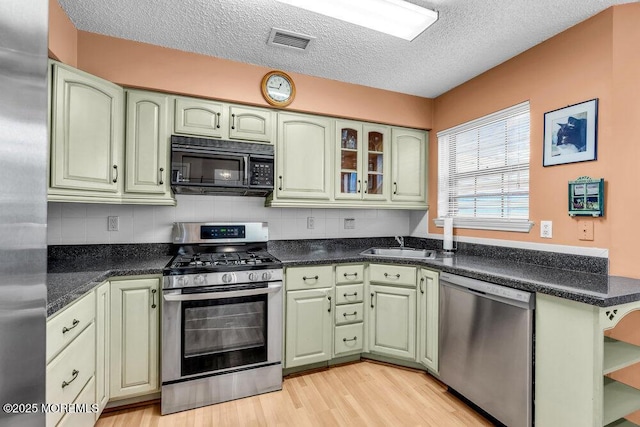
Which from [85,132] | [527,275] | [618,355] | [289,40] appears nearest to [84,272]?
[85,132]

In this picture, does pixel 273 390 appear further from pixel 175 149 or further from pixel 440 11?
pixel 440 11

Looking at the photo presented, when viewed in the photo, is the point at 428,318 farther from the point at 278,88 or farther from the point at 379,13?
the point at 278,88

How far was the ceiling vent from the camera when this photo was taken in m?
2.03

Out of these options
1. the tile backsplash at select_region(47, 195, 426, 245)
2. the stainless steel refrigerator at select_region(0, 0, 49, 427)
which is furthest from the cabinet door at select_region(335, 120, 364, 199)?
the stainless steel refrigerator at select_region(0, 0, 49, 427)

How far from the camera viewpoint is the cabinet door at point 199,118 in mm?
2283

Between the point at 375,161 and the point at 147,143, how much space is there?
2.00 metres

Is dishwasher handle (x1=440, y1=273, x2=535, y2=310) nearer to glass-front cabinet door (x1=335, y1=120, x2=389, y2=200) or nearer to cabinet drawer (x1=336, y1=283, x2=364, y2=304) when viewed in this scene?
cabinet drawer (x1=336, y1=283, x2=364, y2=304)

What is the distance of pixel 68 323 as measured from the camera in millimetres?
1421

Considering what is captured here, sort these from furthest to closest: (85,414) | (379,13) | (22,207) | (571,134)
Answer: (571,134) < (379,13) < (85,414) < (22,207)

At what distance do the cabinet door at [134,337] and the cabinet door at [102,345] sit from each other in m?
0.04

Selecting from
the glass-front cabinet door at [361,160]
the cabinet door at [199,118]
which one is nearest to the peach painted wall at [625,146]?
the glass-front cabinet door at [361,160]

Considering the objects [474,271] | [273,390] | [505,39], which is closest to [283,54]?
[505,39]

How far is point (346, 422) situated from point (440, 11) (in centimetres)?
260

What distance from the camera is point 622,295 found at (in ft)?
4.46
